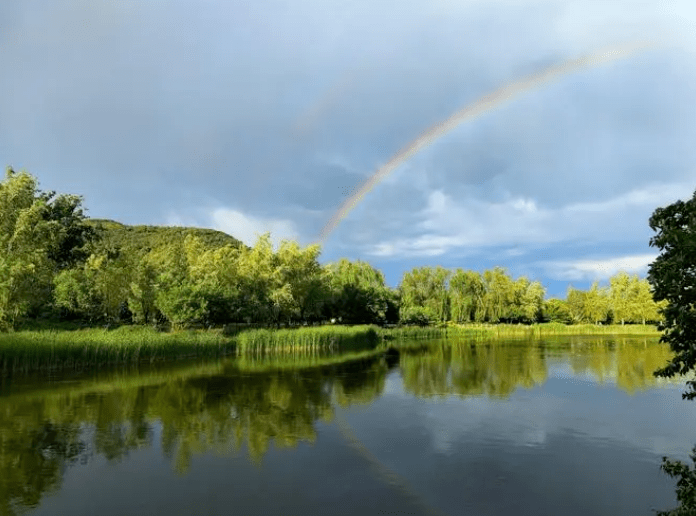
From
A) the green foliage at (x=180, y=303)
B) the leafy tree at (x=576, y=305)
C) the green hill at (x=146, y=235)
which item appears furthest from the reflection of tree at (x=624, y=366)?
the green hill at (x=146, y=235)

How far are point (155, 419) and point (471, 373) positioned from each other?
825 inches

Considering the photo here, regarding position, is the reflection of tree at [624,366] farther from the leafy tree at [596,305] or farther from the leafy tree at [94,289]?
the leafy tree at [596,305]

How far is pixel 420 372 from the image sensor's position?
34594 mm

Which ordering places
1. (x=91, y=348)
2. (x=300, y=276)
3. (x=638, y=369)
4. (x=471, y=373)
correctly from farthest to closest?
(x=300, y=276) < (x=638, y=369) < (x=471, y=373) < (x=91, y=348)

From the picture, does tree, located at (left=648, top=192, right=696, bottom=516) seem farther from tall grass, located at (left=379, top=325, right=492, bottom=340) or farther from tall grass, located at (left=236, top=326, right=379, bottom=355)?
tall grass, located at (left=379, top=325, right=492, bottom=340)

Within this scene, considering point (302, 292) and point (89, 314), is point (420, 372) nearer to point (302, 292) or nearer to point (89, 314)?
point (302, 292)

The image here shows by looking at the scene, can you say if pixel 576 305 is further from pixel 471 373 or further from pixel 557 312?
pixel 471 373

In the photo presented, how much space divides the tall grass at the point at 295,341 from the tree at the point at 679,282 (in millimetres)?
42252

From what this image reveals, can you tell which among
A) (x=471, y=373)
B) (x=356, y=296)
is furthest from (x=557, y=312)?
(x=471, y=373)

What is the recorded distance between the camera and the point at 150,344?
37.9m

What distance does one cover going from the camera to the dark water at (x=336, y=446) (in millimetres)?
10852

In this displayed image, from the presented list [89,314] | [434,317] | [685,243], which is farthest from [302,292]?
[685,243]

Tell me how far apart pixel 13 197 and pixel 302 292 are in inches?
1264

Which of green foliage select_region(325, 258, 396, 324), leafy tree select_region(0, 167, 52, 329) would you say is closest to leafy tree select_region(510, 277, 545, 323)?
green foliage select_region(325, 258, 396, 324)
